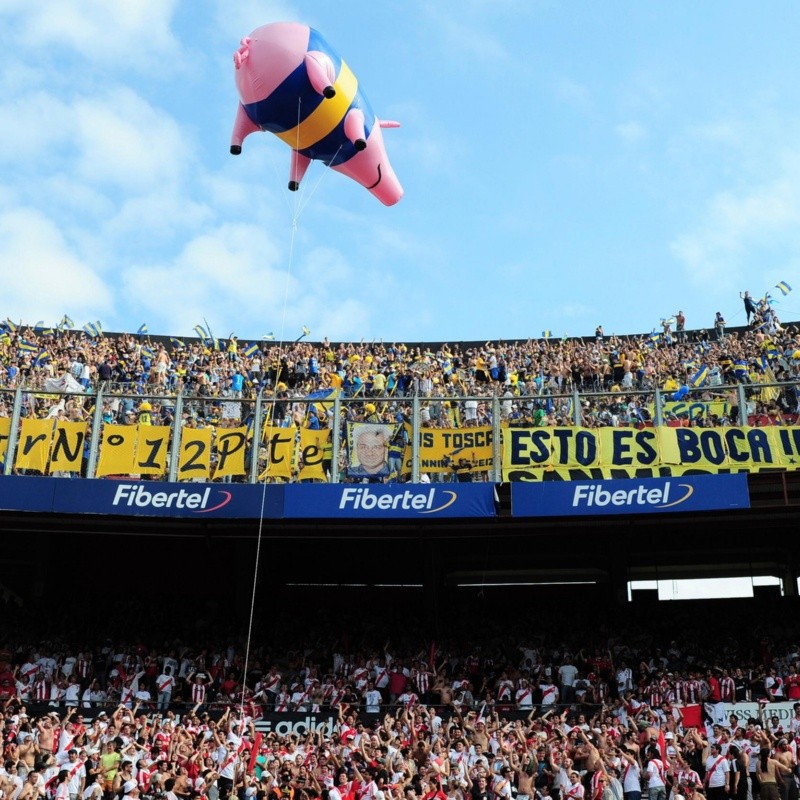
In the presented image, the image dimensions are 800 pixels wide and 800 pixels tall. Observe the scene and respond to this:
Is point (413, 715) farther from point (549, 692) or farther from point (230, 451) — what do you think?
point (230, 451)

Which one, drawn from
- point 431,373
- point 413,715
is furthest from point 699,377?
point 413,715

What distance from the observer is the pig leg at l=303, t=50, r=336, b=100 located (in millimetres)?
17797

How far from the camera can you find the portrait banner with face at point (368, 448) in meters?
24.3

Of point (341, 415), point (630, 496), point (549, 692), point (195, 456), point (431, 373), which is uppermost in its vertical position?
point (431, 373)

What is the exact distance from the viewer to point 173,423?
80.6ft

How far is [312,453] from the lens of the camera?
2461cm

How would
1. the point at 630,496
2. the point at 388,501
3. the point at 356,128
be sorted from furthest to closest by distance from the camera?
the point at 388,501 < the point at 630,496 < the point at 356,128

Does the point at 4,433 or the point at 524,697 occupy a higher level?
the point at 4,433

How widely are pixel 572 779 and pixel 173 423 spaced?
474 inches

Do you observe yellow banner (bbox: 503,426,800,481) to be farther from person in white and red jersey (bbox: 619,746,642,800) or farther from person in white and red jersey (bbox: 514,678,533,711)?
person in white and red jersey (bbox: 619,746,642,800)

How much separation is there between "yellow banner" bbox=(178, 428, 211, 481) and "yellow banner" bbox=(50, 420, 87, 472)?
2.21 m

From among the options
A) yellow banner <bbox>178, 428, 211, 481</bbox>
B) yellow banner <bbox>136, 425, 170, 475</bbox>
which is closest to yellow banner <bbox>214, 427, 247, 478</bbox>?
yellow banner <bbox>178, 428, 211, 481</bbox>

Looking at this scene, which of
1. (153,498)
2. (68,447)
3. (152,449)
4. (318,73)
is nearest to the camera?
(318,73)

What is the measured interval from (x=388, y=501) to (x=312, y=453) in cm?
209
